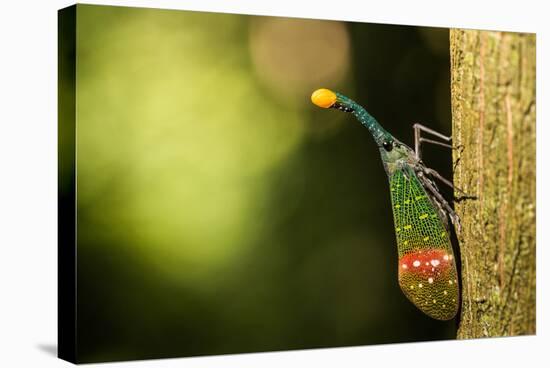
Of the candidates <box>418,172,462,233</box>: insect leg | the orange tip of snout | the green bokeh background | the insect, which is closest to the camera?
the green bokeh background

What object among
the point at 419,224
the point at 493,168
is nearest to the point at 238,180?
the point at 419,224

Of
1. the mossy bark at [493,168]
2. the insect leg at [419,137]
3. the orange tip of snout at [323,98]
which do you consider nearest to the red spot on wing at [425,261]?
the mossy bark at [493,168]

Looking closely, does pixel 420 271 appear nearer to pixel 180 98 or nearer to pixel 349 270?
pixel 349 270

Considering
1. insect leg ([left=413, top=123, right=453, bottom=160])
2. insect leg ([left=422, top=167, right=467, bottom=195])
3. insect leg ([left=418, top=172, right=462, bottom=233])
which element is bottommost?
insect leg ([left=418, top=172, right=462, bottom=233])

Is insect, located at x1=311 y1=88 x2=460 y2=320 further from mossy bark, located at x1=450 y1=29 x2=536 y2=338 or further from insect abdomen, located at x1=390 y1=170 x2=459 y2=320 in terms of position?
mossy bark, located at x1=450 y1=29 x2=536 y2=338

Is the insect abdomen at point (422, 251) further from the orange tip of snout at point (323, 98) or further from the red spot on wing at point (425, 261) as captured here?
the orange tip of snout at point (323, 98)

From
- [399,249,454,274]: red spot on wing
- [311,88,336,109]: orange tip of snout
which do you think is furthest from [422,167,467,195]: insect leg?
[311,88,336,109]: orange tip of snout
